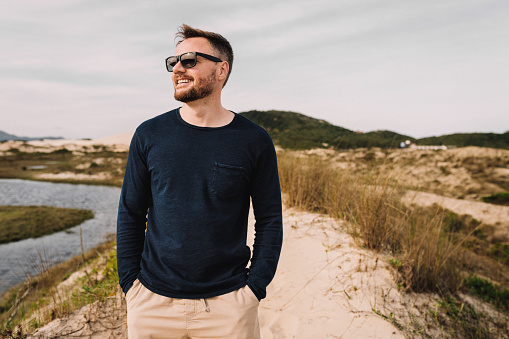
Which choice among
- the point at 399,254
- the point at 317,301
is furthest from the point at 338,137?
the point at 317,301

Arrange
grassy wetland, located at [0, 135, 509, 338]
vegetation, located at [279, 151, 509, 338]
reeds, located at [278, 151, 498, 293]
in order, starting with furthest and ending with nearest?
reeds, located at [278, 151, 498, 293] < vegetation, located at [279, 151, 509, 338] < grassy wetland, located at [0, 135, 509, 338]

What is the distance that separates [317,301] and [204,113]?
102 inches

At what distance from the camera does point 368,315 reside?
280cm

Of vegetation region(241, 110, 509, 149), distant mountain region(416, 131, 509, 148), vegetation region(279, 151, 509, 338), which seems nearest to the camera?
vegetation region(279, 151, 509, 338)

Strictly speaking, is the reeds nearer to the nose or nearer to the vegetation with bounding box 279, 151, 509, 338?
the vegetation with bounding box 279, 151, 509, 338

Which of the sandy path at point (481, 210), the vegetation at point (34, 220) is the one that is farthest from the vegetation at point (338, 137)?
the vegetation at point (34, 220)

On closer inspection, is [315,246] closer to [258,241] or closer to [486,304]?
[486,304]

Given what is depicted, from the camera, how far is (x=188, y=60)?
1.45 metres

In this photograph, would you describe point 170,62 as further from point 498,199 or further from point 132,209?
point 498,199

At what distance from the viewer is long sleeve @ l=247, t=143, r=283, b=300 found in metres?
1.48

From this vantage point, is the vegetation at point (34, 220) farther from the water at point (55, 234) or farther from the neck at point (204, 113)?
the neck at point (204, 113)

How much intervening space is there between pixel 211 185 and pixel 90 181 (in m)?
28.9

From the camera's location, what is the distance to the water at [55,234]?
23.4ft

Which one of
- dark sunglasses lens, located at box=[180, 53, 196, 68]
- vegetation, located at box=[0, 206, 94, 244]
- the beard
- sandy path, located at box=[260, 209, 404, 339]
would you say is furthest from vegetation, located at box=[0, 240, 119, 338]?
vegetation, located at box=[0, 206, 94, 244]
